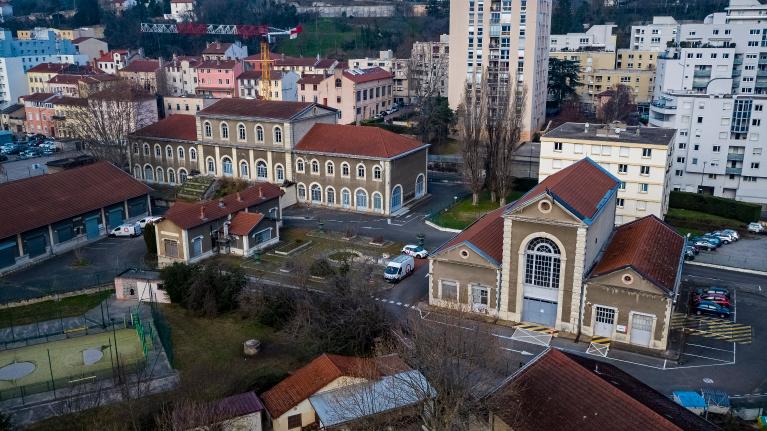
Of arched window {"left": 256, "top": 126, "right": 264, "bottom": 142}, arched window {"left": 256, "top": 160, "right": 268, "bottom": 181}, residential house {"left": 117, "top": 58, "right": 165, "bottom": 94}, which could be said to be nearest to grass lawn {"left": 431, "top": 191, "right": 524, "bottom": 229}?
arched window {"left": 256, "top": 160, "right": 268, "bottom": 181}

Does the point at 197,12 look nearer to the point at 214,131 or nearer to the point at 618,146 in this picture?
the point at 214,131

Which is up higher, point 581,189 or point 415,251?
point 581,189

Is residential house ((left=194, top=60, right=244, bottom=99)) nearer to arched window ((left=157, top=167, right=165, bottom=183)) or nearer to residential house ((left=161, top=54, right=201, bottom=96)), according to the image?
residential house ((left=161, top=54, right=201, bottom=96))

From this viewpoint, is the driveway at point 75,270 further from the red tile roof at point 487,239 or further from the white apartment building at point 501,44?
the white apartment building at point 501,44

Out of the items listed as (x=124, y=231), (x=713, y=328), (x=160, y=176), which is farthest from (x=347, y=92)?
(x=713, y=328)

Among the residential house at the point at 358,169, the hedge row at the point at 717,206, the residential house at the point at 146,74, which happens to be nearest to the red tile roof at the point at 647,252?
the hedge row at the point at 717,206

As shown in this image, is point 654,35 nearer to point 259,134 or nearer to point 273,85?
point 273,85

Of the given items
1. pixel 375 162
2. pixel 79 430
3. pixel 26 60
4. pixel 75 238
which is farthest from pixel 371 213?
pixel 26 60
